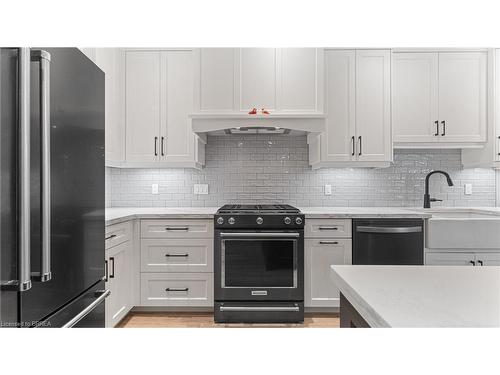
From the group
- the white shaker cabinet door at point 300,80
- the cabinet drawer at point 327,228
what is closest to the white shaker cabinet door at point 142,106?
the white shaker cabinet door at point 300,80

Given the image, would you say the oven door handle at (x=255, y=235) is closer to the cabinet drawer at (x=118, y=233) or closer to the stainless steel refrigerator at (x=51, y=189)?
the cabinet drawer at (x=118, y=233)

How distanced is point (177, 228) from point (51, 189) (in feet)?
5.30

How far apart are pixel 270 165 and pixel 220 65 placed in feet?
3.47

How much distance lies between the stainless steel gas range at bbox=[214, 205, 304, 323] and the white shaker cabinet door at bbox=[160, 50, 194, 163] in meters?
0.80

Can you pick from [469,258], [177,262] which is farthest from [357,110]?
[177,262]

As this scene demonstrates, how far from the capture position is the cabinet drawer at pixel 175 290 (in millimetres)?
2943

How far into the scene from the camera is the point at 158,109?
322 cm

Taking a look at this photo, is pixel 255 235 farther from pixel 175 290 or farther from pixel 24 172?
pixel 24 172

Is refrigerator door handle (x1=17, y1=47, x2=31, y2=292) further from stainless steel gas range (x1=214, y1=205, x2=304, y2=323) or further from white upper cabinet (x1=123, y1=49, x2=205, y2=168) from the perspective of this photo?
white upper cabinet (x1=123, y1=49, x2=205, y2=168)

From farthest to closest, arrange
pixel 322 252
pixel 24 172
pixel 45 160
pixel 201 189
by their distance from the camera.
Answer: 1. pixel 201 189
2. pixel 322 252
3. pixel 45 160
4. pixel 24 172

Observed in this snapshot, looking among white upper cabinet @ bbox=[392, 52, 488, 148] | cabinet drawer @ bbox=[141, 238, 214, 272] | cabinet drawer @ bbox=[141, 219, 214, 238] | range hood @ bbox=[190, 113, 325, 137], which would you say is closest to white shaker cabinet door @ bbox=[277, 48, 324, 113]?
range hood @ bbox=[190, 113, 325, 137]

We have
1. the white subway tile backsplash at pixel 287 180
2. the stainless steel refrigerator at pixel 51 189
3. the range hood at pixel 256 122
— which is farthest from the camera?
the white subway tile backsplash at pixel 287 180

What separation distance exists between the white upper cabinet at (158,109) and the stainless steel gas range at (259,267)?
0.85 meters

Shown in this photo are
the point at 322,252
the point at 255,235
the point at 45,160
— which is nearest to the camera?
the point at 45,160
